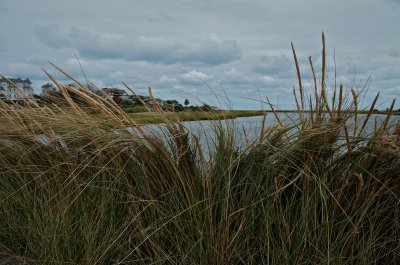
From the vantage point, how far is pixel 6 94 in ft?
11.9

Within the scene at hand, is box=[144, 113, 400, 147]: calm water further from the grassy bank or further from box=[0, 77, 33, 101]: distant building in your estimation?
box=[0, 77, 33, 101]: distant building

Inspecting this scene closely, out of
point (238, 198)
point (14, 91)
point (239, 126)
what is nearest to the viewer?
point (238, 198)

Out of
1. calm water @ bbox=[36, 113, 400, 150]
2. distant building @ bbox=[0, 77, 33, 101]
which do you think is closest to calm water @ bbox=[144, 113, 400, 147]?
calm water @ bbox=[36, 113, 400, 150]

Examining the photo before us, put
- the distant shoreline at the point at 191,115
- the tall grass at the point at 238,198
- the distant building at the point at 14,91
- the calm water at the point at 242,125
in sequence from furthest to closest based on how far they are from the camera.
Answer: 1. the distant building at the point at 14,91
2. the distant shoreline at the point at 191,115
3. the calm water at the point at 242,125
4. the tall grass at the point at 238,198

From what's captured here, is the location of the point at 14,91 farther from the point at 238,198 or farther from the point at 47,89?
the point at 238,198

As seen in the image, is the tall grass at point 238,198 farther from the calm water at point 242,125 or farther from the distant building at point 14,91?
the distant building at point 14,91

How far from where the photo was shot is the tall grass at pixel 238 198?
217 cm

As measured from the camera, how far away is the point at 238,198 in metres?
2.35

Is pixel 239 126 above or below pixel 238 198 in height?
above

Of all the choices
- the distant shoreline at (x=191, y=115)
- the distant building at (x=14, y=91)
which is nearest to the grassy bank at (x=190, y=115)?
the distant shoreline at (x=191, y=115)

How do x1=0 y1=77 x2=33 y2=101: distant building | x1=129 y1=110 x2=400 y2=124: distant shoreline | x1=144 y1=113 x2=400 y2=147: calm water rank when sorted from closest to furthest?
1. x1=144 y1=113 x2=400 y2=147: calm water
2. x1=129 y1=110 x2=400 y2=124: distant shoreline
3. x1=0 y1=77 x2=33 y2=101: distant building

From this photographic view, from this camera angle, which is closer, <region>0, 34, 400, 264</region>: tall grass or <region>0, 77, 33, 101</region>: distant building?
<region>0, 34, 400, 264</region>: tall grass

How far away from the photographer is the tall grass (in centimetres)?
217

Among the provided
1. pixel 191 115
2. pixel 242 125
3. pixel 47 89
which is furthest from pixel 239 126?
pixel 47 89
